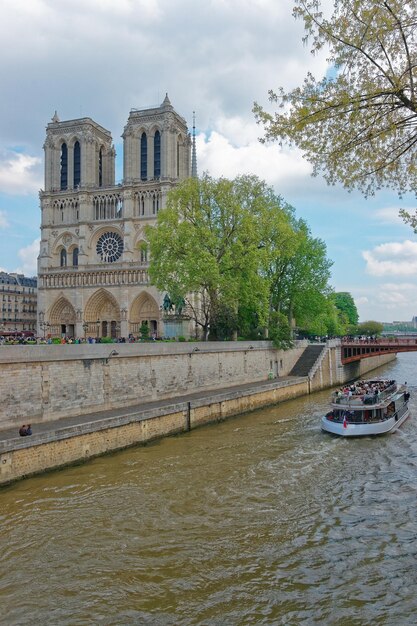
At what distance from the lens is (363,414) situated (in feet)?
72.7

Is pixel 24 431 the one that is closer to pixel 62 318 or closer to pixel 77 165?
pixel 62 318

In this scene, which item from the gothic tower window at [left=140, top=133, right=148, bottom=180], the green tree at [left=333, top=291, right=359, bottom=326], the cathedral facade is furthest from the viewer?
the green tree at [left=333, top=291, right=359, bottom=326]

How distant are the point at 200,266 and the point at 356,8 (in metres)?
22.3

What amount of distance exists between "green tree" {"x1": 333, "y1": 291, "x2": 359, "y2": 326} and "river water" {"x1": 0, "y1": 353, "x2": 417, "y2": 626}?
7766 cm

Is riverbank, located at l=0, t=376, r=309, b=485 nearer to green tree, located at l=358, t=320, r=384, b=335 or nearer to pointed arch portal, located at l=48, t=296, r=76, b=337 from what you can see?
pointed arch portal, located at l=48, t=296, r=76, b=337

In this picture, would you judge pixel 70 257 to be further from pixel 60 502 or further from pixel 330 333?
pixel 60 502

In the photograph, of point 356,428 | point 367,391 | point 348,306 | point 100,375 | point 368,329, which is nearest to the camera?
point 100,375

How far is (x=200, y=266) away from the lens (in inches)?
1160

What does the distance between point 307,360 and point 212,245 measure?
14051mm

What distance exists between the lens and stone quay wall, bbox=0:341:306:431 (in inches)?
676

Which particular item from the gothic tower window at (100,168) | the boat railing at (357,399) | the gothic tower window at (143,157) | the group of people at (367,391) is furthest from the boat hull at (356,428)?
the gothic tower window at (100,168)

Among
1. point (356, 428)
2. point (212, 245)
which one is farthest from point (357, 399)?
point (212, 245)

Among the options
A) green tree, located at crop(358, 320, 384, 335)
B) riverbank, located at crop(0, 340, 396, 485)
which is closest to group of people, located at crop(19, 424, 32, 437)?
riverbank, located at crop(0, 340, 396, 485)

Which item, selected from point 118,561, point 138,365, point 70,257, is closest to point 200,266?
point 138,365
